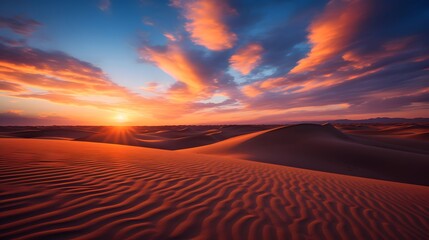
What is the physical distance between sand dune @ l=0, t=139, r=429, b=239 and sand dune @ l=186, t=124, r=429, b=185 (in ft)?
21.8

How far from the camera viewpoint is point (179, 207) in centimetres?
294

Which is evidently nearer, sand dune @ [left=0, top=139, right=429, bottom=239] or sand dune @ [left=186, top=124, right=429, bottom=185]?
sand dune @ [left=0, top=139, right=429, bottom=239]

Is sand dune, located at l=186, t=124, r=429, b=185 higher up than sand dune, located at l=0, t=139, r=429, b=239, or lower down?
lower down

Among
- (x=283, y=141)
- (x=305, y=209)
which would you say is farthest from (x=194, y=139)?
(x=305, y=209)

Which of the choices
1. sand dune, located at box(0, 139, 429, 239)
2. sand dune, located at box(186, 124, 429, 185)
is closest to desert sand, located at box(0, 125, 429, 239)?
sand dune, located at box(0, 139, 429, 239)

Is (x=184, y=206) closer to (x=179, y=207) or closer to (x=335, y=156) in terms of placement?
(x=179, y=207)

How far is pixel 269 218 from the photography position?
292cm

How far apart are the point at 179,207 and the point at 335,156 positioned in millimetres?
12661

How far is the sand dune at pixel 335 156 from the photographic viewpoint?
10.3 meters

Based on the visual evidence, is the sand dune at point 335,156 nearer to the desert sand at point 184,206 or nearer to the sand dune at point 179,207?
the desert sand at point 184,206

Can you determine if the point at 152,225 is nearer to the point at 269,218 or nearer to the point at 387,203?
the point at 269,218

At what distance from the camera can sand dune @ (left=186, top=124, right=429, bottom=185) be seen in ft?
Answer: 33.6

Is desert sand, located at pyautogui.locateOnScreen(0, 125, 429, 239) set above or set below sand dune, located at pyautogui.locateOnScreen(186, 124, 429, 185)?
above

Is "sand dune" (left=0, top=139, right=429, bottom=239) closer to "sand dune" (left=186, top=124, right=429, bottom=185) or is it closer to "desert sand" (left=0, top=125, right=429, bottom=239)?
"desert sand" (left=0, top=125, right=429, bottom=239)
